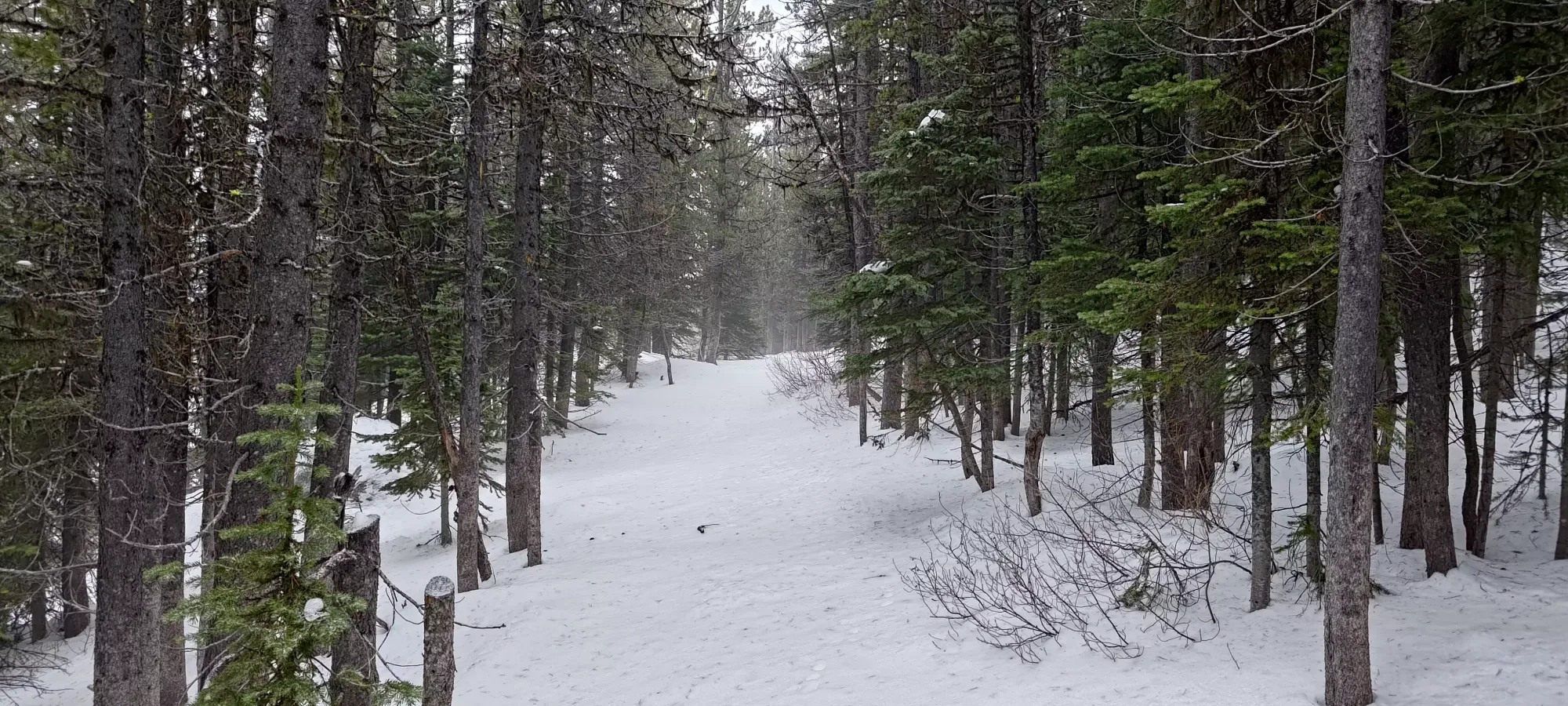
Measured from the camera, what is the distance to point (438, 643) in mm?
4828

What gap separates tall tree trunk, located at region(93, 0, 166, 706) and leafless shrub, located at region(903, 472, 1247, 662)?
24.4ft

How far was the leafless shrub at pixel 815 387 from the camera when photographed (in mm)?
24031

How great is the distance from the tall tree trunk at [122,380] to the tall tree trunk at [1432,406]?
11577 mm

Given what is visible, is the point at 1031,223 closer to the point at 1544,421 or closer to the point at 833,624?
the point at 833,624

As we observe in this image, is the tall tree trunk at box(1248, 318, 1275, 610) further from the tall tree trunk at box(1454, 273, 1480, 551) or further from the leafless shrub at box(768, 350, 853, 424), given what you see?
the leafless shrub at box(768, 350, 853, 424)

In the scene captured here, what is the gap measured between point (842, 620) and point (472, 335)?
6154 millimetres

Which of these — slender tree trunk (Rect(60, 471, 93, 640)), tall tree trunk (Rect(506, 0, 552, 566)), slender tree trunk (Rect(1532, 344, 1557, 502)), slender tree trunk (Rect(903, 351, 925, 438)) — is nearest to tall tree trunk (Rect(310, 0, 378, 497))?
tall tree trunk (Rect(506, 0, 552, 566))

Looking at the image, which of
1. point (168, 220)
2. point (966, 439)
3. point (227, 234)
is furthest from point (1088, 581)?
point (168, 220)

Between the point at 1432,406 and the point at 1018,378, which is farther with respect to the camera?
the point at 1018,378

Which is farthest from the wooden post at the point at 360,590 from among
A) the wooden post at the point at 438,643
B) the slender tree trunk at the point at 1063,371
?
the slender tree trunk at the point at 1063,371

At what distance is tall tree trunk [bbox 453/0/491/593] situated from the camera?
984 centimetres

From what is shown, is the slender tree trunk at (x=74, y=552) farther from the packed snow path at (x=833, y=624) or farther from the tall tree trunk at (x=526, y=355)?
the tall tree trunk at (x=526, y=355)

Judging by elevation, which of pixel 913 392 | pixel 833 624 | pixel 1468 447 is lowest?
pixel 833 624

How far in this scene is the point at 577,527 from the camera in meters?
14.9
